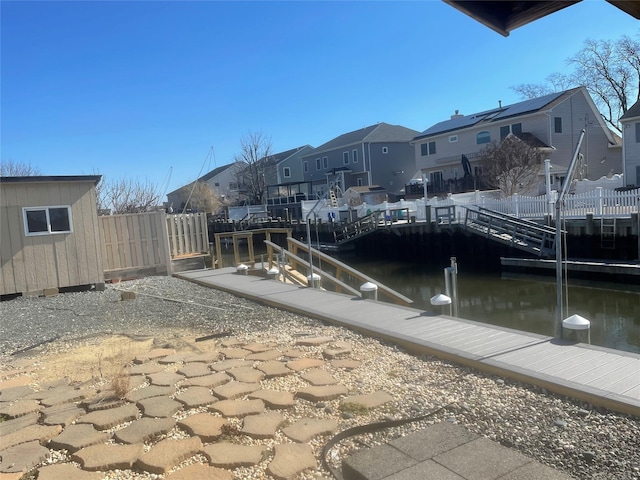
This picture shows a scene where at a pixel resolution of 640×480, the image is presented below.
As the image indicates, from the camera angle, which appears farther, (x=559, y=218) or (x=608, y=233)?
(x=608, y=233)

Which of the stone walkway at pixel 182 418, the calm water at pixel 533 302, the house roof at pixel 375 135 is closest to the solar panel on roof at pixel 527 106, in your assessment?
the house roof at pixel 375 135

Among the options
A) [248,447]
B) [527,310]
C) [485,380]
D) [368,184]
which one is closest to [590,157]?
[368,184]

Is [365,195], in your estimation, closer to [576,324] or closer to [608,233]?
[608,233]

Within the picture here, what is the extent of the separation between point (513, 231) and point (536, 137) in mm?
15465

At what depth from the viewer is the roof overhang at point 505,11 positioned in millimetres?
1869

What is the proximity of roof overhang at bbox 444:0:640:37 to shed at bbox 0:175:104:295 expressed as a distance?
12.0m

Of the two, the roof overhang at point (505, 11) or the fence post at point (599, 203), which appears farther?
the fence post at point (599, 203)

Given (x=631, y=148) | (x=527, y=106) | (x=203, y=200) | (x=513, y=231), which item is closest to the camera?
(x=513, y=231)

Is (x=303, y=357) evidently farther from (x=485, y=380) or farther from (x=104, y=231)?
(x=104, y=231)

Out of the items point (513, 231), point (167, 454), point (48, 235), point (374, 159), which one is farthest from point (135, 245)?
point (374, 159)

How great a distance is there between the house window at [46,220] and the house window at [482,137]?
29706 mm

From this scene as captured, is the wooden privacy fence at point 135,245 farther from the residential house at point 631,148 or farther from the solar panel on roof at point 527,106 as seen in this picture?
the solar panel on roof at point 527,106

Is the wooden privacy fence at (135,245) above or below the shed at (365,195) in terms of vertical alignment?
below

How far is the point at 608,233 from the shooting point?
661 inches
